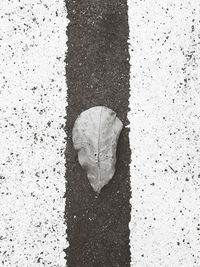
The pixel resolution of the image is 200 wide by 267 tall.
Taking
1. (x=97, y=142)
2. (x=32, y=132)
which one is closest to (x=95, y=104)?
(x=97, y=142)

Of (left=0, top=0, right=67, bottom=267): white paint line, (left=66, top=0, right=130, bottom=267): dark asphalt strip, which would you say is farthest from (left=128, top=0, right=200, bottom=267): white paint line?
(left=0, top=0, right=67, bottom=267): white paint line

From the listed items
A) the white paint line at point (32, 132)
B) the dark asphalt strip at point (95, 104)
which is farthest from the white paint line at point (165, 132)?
the white paint line at point (32, 132)

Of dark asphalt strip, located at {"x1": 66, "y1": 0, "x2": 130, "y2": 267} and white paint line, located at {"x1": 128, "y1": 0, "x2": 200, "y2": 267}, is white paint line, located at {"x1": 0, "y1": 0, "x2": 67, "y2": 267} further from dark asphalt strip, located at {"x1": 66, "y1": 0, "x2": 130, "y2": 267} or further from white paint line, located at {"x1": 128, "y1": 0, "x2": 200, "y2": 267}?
white paint line, located at {"x1": 128, "y1": 0, "x2": 200, "y2": 267}

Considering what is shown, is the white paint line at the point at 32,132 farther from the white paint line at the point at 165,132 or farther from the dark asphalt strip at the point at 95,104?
the white paint line at the point at 165,132

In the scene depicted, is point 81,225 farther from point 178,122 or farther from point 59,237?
point 178,122

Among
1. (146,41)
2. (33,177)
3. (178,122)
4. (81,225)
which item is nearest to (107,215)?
(81,225)
